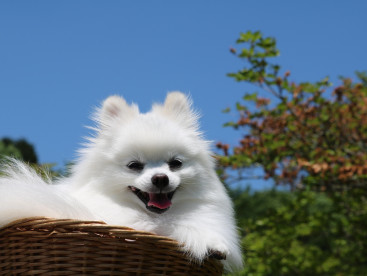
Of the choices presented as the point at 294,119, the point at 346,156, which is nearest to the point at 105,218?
the point at 294,119

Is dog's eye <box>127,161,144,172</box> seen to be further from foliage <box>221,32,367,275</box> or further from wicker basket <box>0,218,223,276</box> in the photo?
foliage <box>221,32,367,275</box>

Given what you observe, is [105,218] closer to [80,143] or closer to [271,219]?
[80,143]

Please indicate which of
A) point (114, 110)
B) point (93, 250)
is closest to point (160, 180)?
point (93, 250)

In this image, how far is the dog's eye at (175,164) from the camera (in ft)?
9.69

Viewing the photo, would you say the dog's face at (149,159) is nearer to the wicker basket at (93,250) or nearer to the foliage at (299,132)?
the wicker basket at (93,250)

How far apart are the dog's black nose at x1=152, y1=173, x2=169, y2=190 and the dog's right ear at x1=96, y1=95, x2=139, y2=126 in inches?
23.9

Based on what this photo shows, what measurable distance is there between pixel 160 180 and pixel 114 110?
2.39 ft

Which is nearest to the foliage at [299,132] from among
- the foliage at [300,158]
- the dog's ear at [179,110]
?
the foliage at [300,158]

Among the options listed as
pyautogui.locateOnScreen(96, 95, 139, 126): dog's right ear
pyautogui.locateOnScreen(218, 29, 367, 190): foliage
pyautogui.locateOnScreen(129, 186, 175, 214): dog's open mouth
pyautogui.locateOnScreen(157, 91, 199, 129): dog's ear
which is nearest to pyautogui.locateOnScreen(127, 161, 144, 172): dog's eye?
pyautogui.locateOnScreen(129, 186, 175, 214): dog's open mouth

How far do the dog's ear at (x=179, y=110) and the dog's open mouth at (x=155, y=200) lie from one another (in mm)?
597

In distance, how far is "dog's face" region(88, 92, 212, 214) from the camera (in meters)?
2.84

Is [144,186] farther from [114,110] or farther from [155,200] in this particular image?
[114,110]

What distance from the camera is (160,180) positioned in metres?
2.73

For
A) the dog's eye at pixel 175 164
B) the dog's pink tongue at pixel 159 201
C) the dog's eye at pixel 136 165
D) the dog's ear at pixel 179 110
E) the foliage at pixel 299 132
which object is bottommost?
the dog's pink tongue at pixel 159 201
